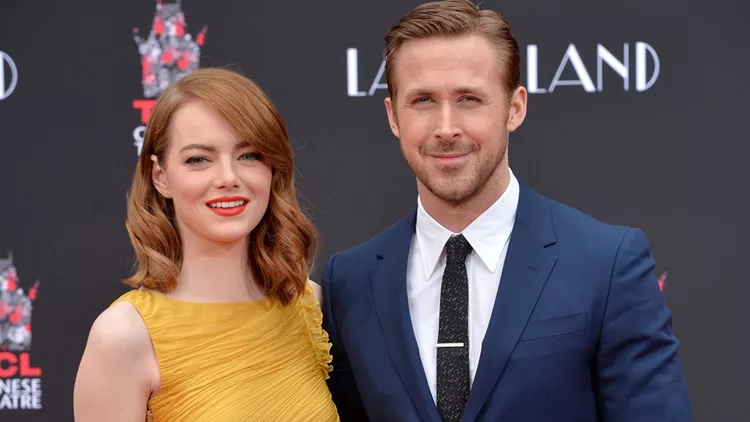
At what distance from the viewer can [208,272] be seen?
7.06ft

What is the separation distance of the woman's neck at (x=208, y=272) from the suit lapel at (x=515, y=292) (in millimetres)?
648

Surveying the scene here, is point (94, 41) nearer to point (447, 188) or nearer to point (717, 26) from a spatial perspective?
point (447, 188)

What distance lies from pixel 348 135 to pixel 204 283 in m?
1.05

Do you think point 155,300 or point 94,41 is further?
point 94,41

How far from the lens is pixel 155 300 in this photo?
2078 millimetres

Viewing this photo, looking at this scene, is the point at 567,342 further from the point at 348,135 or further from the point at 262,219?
the point at 348,135

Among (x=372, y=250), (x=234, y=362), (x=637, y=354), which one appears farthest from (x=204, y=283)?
(x=637, y=354)

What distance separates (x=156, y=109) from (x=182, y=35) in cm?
103

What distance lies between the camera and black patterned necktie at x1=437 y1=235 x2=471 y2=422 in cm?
198

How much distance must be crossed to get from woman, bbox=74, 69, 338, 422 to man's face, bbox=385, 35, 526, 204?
13.4 inches

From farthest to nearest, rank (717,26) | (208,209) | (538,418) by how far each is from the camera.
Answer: (717,26) < (208,209) < (538,418)

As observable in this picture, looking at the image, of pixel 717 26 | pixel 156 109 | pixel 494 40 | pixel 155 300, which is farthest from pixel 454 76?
pixel 717 26

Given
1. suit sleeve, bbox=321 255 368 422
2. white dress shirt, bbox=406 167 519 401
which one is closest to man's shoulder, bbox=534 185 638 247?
white dress shirt, bbox=406 167 519 401

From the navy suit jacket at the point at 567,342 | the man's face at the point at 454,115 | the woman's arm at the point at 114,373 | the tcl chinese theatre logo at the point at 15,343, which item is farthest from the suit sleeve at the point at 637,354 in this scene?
the tcl chinese theatre logo at the point at 15,343
